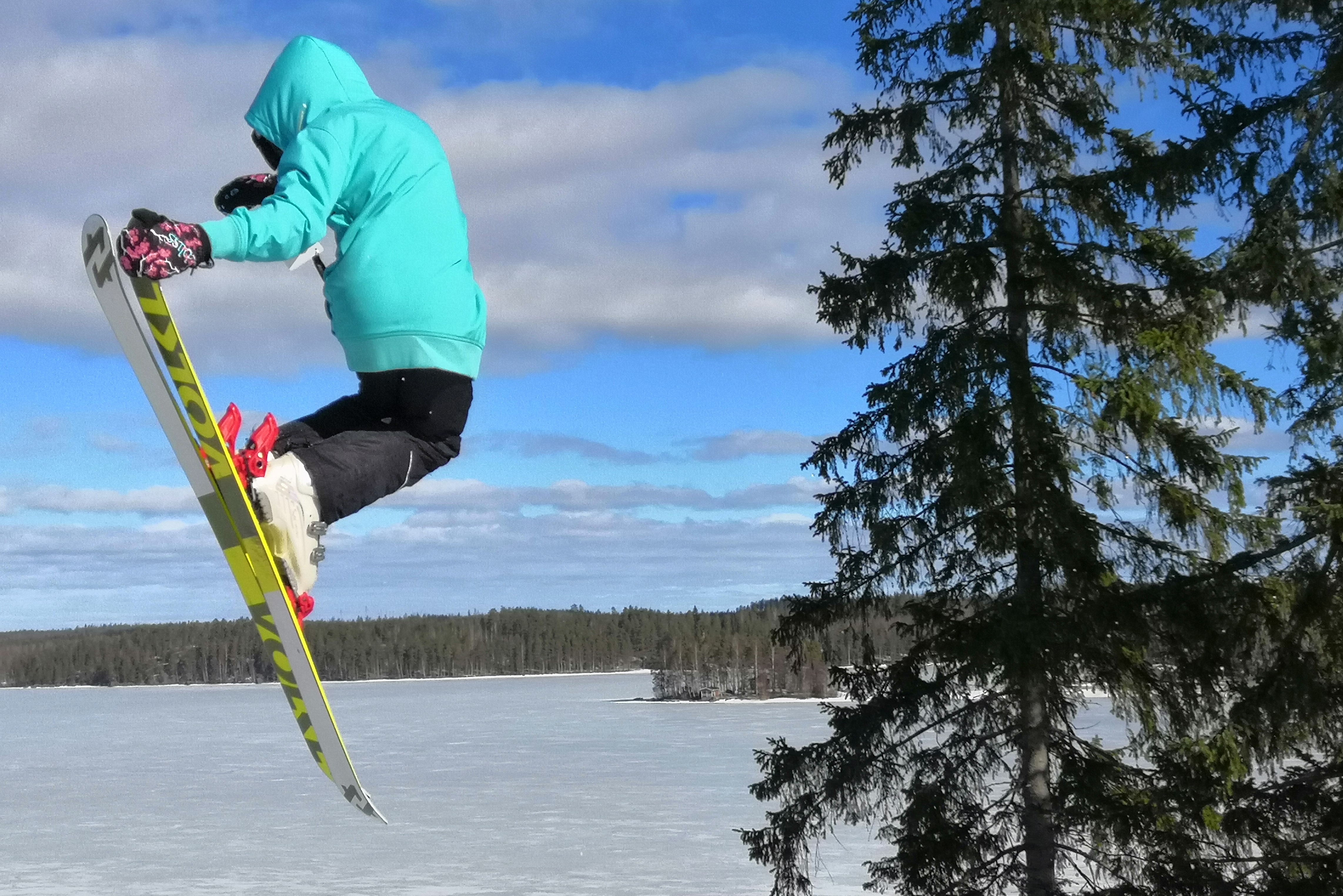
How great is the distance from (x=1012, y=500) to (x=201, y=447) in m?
11.3

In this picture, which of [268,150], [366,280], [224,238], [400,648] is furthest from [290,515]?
[400,648]

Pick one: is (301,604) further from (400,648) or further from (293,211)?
(400,648)

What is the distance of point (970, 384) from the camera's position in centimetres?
1386

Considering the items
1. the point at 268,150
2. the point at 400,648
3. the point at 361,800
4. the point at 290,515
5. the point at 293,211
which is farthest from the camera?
the point at 400,648

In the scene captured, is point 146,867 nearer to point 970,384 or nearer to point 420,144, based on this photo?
point 970,384

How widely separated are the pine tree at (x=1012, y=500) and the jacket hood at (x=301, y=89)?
9627 millimetres

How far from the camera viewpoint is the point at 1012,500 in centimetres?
1366

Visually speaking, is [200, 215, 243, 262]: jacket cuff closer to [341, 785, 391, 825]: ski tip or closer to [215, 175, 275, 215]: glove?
[215, 175, 275, 215]: glove

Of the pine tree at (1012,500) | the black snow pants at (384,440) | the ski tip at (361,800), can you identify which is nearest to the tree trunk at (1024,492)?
the pine tree at (1012,500)

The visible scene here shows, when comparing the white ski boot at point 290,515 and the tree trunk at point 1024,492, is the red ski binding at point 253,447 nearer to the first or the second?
the white ski boot at point 290,515

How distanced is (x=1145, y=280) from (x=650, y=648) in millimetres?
110229

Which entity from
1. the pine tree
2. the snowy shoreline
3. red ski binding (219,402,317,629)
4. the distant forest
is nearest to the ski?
A: red ski binding (219,402,317,629)

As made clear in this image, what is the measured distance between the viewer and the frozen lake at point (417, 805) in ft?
103

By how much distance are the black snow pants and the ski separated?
0.60 ft
